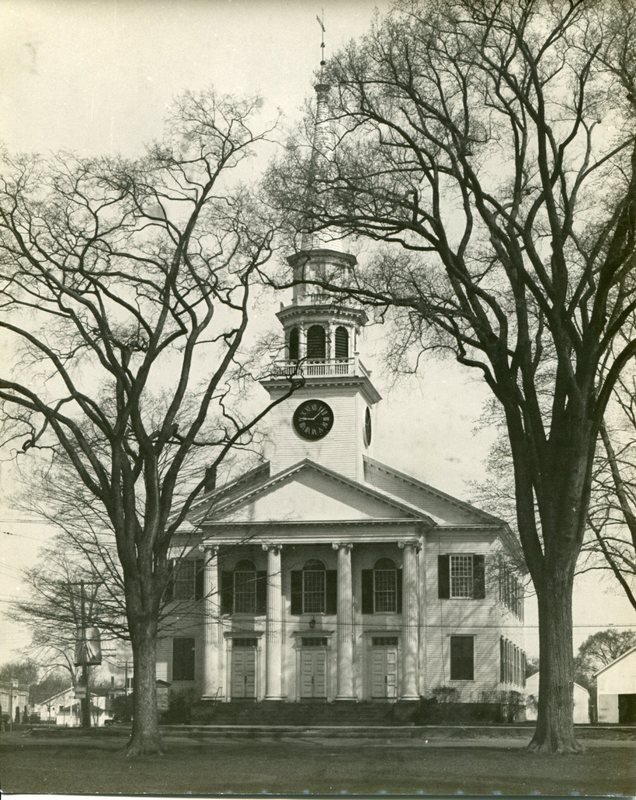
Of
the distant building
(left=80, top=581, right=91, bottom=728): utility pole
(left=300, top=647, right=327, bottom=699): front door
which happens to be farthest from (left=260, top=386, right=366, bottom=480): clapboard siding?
the distant building

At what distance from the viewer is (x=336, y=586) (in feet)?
110

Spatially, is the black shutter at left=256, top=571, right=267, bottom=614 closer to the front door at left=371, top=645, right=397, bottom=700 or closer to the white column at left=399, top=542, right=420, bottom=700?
the front door at left=371, top=645, right=397, bottom=700

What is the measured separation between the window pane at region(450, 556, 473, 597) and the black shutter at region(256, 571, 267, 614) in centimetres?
528

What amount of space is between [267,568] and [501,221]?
61.7ft

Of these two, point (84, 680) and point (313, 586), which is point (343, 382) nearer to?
Answer: point (313, 586)

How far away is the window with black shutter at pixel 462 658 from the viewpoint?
31422mm

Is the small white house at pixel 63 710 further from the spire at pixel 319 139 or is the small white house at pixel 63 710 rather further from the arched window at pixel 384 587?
the spire at pixel 319 139

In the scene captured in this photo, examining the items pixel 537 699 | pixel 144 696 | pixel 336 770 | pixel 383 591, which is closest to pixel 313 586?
pixel 383 591

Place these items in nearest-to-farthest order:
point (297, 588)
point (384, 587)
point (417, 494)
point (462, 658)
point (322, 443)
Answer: point (462, 658) < point (417, 494) < point (384, 587) < point (297, 588) < point (322, 443)

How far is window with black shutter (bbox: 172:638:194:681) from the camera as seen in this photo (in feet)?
108

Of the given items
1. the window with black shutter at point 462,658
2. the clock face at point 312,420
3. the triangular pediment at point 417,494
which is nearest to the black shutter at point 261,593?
the triangular pediment at point 417,494

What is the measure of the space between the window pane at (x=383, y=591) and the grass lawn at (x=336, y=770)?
16871 millimetres

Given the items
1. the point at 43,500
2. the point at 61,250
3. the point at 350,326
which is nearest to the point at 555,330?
the point at 350,326

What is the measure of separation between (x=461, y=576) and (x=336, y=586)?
153 inches
